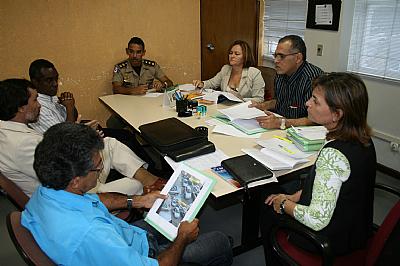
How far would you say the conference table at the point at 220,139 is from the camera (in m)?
1.58

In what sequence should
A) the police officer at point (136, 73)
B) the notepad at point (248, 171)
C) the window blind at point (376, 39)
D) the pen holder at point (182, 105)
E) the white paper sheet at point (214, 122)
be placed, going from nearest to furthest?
1. the notepad at point (248, 171)
2. the white paper sheet at point (214, 122)
3. the pen holder at point (182, 105)
4. the window blind at point (376, 39)
5. the police officer at point (136, 73)

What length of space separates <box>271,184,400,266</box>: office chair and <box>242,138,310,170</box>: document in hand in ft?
1.07

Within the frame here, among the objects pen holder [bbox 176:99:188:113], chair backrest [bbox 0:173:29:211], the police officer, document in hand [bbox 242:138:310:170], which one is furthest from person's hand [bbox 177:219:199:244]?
the police officer

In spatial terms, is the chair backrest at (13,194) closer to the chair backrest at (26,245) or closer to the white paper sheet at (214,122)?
the chair backrest at (26,245)

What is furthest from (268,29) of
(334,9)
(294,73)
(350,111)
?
(350,111)

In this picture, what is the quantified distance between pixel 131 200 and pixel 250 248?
944 mm

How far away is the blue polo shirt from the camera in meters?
0.99

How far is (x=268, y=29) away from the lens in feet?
13.8

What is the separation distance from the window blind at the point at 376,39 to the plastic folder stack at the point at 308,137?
52.2 inches

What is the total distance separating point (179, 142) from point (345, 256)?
0.97m

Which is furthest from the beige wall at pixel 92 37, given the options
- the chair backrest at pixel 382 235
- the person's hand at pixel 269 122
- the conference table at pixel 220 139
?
the chair backrest at pixel 382 235

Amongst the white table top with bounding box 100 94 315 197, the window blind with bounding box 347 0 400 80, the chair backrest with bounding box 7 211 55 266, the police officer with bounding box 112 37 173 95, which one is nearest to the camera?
the chair backrest with bounding box 7 211 55 266

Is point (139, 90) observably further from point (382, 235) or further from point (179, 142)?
point (382, 235)

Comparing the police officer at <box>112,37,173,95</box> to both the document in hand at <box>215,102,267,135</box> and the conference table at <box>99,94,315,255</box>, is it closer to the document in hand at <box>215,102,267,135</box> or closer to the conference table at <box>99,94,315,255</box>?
the conference table at <box>99,94,315,255</box>
